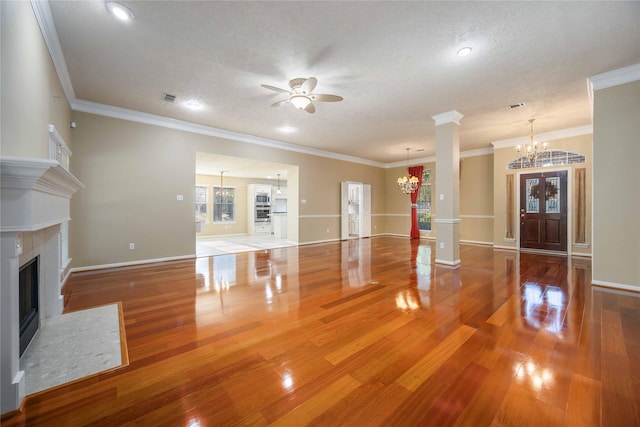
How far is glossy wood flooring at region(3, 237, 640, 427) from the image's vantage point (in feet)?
4.62

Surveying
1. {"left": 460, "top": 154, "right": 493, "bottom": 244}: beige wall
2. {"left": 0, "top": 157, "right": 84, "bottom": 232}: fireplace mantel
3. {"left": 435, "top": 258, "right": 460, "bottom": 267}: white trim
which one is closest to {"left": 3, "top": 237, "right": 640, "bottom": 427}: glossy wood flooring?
{"left": 0, "top": 157, "right": 84, "bottom": 232}: fireplace mantel

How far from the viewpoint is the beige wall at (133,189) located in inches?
181

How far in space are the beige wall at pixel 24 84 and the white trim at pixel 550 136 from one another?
8.92 m

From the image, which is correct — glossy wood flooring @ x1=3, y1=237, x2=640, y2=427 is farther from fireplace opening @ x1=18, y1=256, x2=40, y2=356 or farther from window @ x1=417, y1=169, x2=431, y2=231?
window @ x1=417, y1=169, x2=431, y2=231

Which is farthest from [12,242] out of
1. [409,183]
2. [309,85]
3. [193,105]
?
[409,183]

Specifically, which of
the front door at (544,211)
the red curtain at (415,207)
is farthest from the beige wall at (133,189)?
the front door at (544,211)

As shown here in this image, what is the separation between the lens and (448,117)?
5.09 metres

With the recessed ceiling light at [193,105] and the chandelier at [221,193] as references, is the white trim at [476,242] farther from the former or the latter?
the chandelier at [221,193]

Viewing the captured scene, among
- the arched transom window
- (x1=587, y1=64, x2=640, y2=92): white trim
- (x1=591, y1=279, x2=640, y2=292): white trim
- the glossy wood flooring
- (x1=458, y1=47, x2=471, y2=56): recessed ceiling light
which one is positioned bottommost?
the glossy wood flooring

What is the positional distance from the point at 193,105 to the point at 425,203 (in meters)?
8.08

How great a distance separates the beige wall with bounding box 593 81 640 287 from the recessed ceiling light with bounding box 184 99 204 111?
6.28 metres

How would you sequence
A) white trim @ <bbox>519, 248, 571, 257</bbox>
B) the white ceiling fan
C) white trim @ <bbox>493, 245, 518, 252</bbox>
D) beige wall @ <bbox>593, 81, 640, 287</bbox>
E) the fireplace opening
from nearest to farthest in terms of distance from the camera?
the fireplace opening
the white ceiling fan
beige wall @ <bbox>593, 81, 640, 287</bbox>
white trim @ <bbox>519, 248, 571, 257</bbox>
white trim @ <bbox>493, 245, 518, 252</bbox>

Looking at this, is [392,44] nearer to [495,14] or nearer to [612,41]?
[495,14]

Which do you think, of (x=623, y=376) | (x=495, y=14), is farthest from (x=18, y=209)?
(x=495, y=14)
